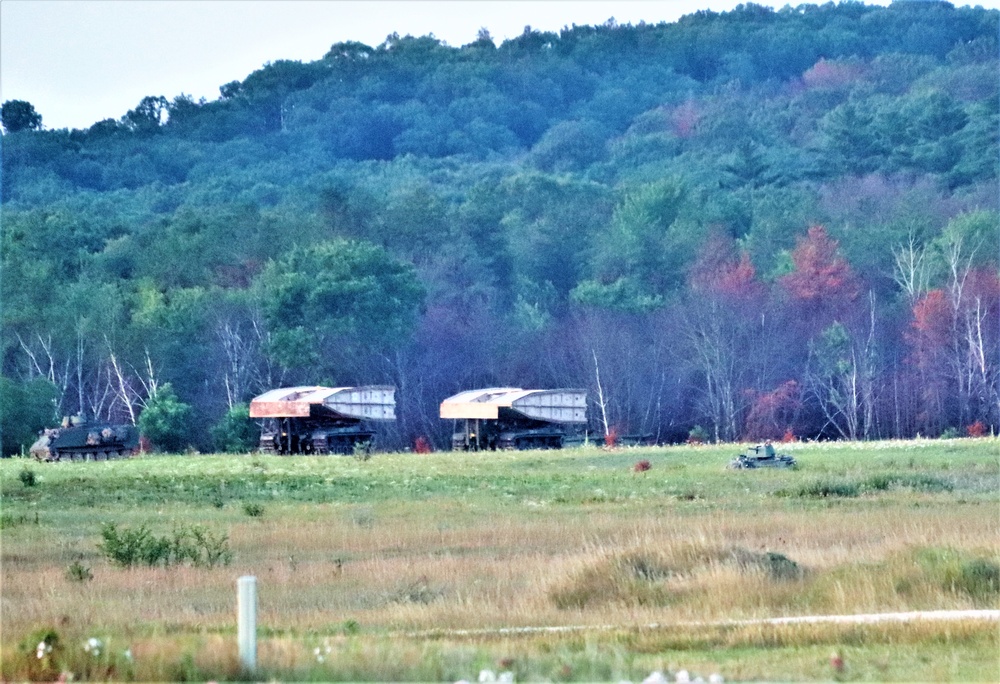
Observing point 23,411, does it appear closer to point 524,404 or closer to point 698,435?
point 524,404

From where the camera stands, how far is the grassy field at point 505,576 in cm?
1307

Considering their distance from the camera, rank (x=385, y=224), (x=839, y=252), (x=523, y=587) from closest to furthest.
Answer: (x=523, y=587) < (x=839, y=252) < (x=385, y=224)

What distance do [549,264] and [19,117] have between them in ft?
134

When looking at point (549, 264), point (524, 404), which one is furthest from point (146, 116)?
point (524, 404)

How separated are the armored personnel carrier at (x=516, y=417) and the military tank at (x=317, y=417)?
11.3 feet

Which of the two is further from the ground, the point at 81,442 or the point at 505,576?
the point at 81,442

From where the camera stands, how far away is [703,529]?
78.7 ft

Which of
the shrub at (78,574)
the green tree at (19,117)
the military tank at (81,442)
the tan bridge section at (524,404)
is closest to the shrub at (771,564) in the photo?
the shrub at (78,574)

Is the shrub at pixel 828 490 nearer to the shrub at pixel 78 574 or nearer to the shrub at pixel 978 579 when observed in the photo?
the shrub at pixel 978 579

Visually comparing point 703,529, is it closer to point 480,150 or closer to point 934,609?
point 934,609

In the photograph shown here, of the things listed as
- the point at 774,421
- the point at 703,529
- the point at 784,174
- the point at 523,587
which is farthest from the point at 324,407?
the point at 784,174

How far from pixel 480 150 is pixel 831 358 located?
79541 millimetres

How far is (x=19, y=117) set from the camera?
108438 millimetres

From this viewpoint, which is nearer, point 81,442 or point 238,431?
point 81,442
